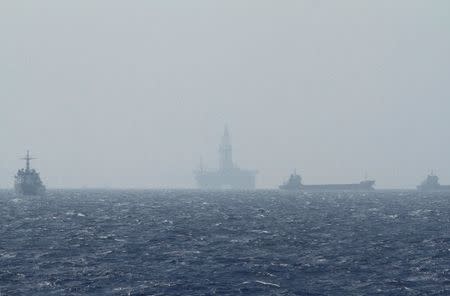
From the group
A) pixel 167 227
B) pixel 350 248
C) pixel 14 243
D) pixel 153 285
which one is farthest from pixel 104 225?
pixel 153 285

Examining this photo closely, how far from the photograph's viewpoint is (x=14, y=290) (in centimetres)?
4272

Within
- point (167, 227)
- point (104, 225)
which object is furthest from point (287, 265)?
point (104, 225)

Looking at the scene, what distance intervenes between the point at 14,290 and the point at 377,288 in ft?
67.4

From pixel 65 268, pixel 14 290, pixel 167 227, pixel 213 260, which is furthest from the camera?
pixel 167 227

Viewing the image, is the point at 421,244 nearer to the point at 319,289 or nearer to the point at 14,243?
the point at 319,289

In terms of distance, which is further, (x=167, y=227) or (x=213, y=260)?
(x=167, y=227)

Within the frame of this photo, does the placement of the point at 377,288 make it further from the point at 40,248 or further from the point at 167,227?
the point at 167,227

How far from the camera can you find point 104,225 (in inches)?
3578

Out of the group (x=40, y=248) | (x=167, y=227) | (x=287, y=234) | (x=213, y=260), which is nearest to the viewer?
(x=213, y=260)

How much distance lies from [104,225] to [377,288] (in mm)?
52515

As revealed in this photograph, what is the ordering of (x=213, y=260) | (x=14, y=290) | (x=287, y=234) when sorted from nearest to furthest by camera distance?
(x=14, y=290) → (x=213, y=260) → (x=287, y=234)

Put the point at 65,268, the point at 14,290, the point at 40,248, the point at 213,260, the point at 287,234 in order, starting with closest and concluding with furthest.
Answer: the point at 14,290, the point at 65,268, the point at 213,260, the point at 40,248, the point at 287,234

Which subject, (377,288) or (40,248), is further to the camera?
(40,248)

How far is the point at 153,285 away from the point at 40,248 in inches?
842
